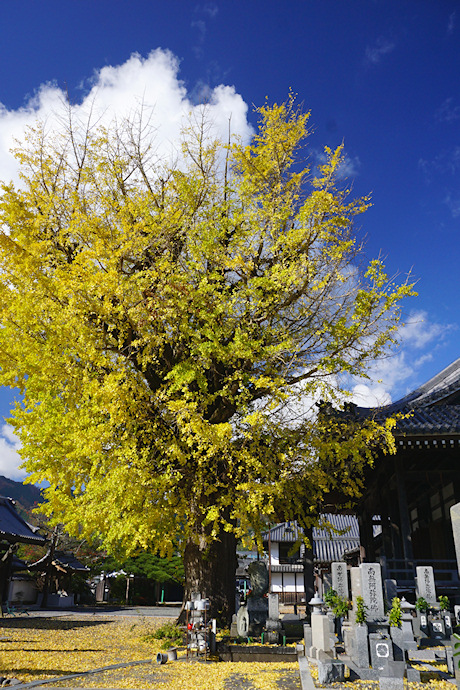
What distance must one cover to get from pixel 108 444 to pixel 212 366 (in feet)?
10.6

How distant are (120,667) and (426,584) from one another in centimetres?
711

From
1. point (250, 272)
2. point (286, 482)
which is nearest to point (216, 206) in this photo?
point (250, 272)

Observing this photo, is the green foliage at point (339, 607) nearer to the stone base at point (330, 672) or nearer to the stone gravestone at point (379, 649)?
the stone gravestone at point (379, 649)

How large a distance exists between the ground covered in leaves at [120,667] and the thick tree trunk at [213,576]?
161 cm

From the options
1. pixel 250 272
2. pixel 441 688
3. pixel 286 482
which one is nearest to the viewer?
pixel 441 688

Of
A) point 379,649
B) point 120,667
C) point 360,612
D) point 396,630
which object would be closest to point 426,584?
point 396,630

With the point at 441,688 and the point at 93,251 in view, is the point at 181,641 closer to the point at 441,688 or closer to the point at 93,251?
the point at 441,688

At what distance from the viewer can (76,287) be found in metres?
10.9

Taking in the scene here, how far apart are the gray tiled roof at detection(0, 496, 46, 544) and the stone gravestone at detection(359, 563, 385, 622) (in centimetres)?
1584

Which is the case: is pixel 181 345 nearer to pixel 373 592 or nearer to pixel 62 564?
pixel 373 592

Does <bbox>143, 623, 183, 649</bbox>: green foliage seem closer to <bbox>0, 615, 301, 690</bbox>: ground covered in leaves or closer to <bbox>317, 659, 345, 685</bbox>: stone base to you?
<bbox>0, 615, 301, 690</bbox>: ground covered in leaves

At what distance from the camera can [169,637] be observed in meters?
12.0

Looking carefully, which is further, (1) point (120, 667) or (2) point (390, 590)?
(2) point (390, 590)

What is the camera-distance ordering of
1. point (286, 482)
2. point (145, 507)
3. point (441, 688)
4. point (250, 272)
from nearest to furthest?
point (441, 688) < point (145, 507) < point (286, 482) < point (250, 272)
